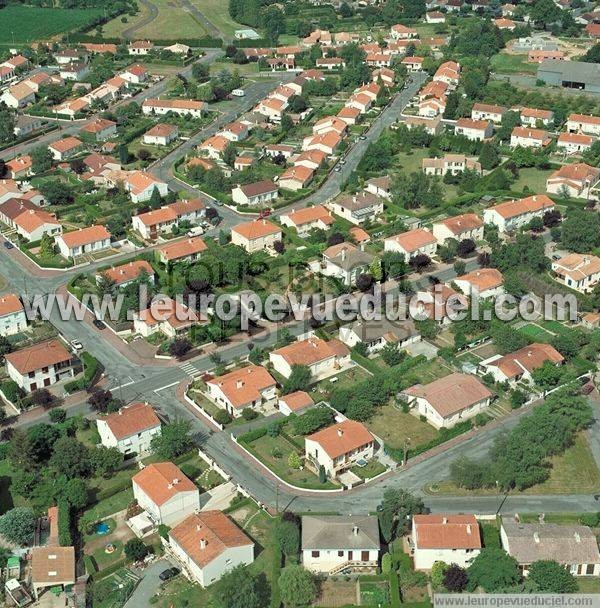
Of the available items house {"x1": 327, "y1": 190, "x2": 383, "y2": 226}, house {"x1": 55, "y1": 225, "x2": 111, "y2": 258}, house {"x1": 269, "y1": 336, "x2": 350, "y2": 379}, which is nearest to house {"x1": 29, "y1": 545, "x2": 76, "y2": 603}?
house {"x1": 269, "y1": 336, "x2": 350, "y2": 379}

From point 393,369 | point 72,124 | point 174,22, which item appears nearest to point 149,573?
point 393,369

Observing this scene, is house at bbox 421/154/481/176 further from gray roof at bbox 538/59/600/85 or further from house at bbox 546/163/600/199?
gray roof at bbox 538/59/600/85

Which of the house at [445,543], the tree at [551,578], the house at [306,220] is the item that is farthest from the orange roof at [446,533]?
the house at [306,220]

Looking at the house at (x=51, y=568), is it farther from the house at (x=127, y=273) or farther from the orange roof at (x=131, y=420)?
the house at (x=127, y=273)

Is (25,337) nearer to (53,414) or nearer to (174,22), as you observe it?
(53,414)

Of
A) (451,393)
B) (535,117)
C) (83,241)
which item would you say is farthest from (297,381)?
(535,117)

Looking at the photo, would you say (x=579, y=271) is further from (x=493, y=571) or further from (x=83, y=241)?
(x=83, y=241)
